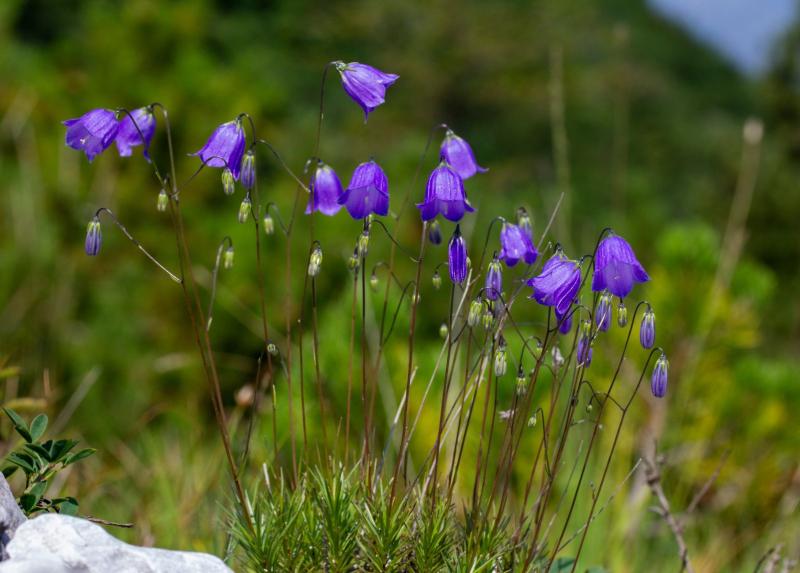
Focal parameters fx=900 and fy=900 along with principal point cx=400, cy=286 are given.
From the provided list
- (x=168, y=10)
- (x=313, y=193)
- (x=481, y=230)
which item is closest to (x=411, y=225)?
(x=481, y=230)

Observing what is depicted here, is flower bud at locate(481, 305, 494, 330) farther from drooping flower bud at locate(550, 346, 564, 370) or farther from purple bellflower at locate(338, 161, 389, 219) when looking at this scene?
purple bellflower at locate(338, 161, 389, 219)

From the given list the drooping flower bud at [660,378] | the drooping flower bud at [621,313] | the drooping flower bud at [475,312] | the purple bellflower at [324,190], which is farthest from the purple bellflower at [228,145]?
the drooping flower bud at [660,378]

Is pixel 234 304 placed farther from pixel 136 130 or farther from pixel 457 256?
pixel 457 256

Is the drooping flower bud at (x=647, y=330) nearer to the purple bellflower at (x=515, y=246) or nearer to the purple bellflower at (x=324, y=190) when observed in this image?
the purple bellflower at (x=515, y=246)

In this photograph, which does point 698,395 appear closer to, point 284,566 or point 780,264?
point 284,566

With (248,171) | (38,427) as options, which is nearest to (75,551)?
(38,427)
